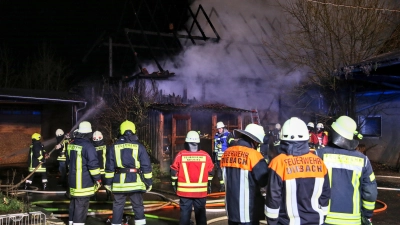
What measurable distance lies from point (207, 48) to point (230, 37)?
193cm

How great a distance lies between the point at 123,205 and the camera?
5.80m

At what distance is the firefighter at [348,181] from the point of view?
3.68 m

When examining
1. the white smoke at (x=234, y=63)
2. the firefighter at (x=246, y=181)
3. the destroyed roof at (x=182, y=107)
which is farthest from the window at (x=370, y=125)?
the firefighter at (x=246, y=181)

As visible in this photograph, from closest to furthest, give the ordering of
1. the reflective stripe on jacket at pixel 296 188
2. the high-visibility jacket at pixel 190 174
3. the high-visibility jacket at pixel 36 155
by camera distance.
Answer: the reflective stripe on jacket at pixel 296 188
the high-visibility jacket at pixel 190 174
the high-visibility jacket at pixel 36 155

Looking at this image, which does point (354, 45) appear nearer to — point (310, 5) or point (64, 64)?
point (310, 5)

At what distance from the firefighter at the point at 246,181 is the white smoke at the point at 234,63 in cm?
1286

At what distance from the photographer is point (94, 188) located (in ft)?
19.5

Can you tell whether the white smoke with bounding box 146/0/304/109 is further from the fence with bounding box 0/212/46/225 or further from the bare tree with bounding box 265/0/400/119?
the fence with bounding box 0/212/46/225

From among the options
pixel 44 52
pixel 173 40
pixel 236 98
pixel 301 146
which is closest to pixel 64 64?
pixel 44 52

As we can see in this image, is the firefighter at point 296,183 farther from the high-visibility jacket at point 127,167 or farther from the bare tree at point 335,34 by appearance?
the bare tree at point 335,34

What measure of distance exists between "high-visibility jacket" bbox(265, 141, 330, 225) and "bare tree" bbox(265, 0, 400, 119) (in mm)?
10237

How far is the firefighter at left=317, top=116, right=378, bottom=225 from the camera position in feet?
12.1

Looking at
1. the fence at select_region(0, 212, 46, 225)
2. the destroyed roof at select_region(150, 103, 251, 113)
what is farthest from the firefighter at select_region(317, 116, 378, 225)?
the destroyed roof at select_region(150, 103, 251, 113)

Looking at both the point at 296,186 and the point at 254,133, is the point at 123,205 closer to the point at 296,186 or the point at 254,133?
the point at 254,133
